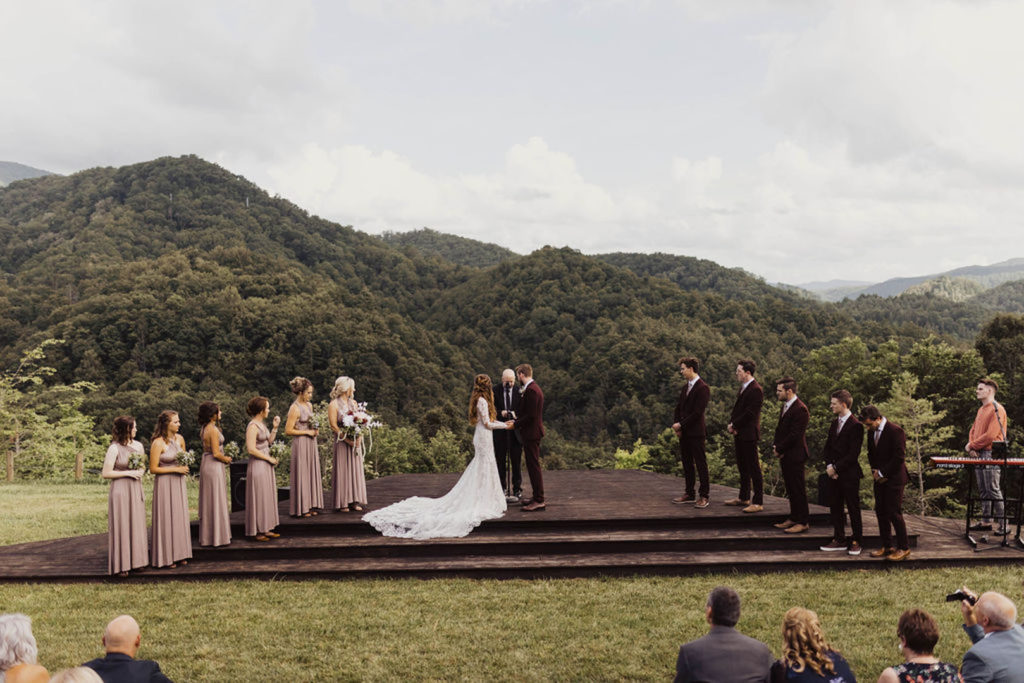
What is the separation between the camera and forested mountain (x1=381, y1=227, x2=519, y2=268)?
366 ft

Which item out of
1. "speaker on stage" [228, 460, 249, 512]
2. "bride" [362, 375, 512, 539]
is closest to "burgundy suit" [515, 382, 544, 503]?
"bride" [362, 375, 512, 539]

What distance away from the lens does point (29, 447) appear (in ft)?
75.2

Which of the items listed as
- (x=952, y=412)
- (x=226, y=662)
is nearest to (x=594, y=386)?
(x=952, y=412)

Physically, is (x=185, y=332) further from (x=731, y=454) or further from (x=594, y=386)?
(x=731, y=454)

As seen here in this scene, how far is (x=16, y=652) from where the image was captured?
3377 millimetres

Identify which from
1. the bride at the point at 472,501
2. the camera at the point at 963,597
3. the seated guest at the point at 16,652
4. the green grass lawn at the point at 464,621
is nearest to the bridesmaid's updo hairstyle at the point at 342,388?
the bride at the point at 472,501

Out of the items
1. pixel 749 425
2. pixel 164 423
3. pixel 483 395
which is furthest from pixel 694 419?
pixel 164 423

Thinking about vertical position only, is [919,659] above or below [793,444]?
below

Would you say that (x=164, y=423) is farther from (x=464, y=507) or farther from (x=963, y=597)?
(x=963, y=597)

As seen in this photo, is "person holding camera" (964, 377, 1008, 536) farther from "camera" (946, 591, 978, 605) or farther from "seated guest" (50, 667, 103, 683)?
"seated guest" (50, 667, 103, 683)

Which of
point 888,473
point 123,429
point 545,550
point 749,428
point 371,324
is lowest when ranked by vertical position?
point 545,550

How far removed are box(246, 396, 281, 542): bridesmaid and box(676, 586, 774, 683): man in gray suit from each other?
636 centimetres

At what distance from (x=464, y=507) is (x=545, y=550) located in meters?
1.44

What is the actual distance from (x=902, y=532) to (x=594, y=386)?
4086 cm
